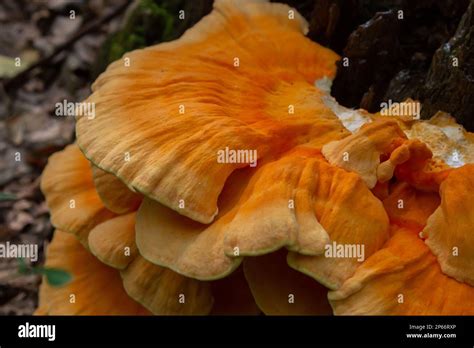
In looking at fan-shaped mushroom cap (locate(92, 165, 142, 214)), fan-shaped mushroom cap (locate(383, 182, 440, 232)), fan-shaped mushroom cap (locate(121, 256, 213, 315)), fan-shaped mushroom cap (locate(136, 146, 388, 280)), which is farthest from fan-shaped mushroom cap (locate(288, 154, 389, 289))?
fan-shaped mushroom cap (locate(92, 165, 142, 214))

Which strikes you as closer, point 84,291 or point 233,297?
point 233,297

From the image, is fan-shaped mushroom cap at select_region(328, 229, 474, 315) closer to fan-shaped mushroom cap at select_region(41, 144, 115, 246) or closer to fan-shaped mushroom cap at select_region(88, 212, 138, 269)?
fan-shaped mushroom cap at select_region(88, 212, 138, 269)

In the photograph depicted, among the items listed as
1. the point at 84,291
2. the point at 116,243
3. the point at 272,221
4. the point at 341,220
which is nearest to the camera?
the point at 272,221

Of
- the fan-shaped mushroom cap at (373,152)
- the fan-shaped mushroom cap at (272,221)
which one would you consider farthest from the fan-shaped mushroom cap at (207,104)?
the fan-shaped mushroom cap at (373,152)

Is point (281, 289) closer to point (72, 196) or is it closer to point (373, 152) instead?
point (373, 152)

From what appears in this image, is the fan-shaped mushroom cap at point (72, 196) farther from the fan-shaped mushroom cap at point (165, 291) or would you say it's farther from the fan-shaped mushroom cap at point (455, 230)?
the fan-shaped mushroom cap at point (455, 230)

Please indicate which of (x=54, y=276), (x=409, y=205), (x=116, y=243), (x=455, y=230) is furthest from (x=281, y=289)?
(x=54, y=276)
